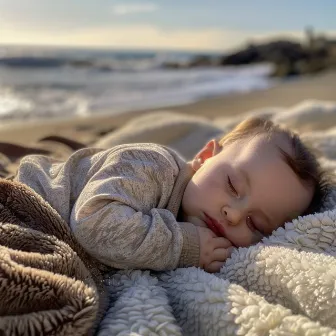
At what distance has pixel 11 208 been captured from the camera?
4.61 ft

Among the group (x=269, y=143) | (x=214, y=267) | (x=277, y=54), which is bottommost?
(x=277, y=54)

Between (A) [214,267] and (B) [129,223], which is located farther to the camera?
(A) [214,267]

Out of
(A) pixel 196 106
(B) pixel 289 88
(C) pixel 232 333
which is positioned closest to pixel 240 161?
(C) pixel 232 333

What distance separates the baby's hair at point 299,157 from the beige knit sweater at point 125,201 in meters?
0.22

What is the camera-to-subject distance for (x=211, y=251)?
58.9 inches

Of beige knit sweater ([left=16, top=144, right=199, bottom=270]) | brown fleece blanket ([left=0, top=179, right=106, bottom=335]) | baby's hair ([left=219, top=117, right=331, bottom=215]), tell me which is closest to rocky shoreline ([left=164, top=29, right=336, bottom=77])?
baby's hair ([left=219, top=117, right=331, bottom=215])

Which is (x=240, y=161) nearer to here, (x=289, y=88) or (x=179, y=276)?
A: (x=179, y=276)

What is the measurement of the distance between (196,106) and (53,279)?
626 centimetres

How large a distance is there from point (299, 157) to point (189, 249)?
17.3 inches

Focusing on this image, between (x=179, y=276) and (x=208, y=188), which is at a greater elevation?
(x=208, y=188)

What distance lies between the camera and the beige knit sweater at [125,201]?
4.53 feet

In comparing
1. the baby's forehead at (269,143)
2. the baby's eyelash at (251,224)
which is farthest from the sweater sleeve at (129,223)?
the baby's forehead at (269,143)

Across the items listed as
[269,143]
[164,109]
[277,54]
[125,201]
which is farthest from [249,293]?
[277,54]

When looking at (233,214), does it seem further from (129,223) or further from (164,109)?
(164,109)
